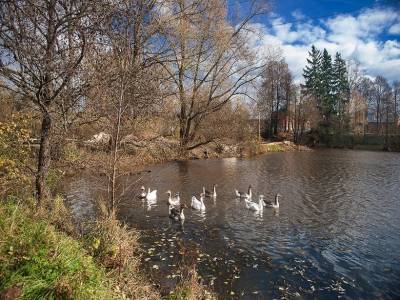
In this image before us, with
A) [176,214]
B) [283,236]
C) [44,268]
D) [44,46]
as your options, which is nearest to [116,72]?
[44,46]

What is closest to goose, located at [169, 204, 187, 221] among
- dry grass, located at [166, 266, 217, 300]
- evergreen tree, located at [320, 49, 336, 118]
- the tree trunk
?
the tree trunk

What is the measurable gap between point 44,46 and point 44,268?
5.29 meters

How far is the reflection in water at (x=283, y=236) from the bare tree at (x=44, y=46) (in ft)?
16.1

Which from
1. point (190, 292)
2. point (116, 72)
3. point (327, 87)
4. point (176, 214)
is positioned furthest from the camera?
point (327, 87)

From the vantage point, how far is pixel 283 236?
1273cm

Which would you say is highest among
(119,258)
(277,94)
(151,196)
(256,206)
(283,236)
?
(277,94)

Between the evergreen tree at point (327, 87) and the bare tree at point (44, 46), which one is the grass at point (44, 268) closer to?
the bare tree at point (44, 46)

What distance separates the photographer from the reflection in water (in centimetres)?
907

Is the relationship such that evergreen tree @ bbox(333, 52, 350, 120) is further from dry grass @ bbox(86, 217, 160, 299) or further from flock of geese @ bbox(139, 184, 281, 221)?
dry grass @ bbox(86, 217, 160, 299)

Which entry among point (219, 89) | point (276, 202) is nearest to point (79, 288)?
point (276, 202)

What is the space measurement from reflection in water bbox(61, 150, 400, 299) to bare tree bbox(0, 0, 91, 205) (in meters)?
4.90

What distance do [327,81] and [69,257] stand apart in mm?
69356

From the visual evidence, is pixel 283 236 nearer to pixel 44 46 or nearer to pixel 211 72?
pixel 44 46

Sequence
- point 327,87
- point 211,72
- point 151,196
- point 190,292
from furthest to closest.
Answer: point 327,87
point 211,72
point 151,196
point 190,292
